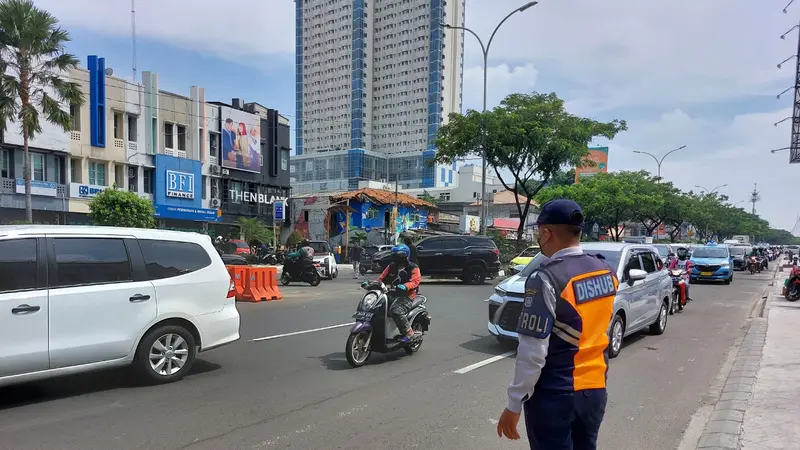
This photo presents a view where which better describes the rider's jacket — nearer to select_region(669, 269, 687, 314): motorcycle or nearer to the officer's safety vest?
→ the officer's safety vest

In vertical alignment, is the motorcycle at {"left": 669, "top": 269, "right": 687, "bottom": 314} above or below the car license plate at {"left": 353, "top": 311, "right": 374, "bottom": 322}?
below

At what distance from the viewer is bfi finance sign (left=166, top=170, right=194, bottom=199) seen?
36719 mm

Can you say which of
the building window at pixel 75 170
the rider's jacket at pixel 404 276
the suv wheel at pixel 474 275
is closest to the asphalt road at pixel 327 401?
the rider's jacket at pixel 404 276

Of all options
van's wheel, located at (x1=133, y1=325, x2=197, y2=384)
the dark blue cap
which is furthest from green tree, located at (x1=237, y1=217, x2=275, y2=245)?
the dark blue cap

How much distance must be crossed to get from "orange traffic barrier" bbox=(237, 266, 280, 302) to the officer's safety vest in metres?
13.1

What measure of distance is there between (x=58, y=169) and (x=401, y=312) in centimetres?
3084

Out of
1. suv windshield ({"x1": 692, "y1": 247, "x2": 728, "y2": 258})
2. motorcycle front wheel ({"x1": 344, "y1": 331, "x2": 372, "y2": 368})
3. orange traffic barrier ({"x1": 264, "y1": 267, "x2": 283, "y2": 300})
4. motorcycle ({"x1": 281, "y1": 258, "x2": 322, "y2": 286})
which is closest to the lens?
motorcycle front wheel ({"x1": 344, "y1": 331, "x2": 372, "y2": 368})

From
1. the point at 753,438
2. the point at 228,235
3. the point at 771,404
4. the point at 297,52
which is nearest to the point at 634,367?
the point at 771,404

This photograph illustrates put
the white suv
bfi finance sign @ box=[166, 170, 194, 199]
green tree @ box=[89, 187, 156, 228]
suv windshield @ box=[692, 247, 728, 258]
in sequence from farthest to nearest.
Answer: bfi finance sign @ box=[166, 170, 194, 199], green tree @ box=[89, 187, 156, 228], suv windshield @ box=[692, 247, 728, 258], the white suv

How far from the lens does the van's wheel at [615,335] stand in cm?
776

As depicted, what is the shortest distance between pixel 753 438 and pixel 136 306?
Result: 20.4 ft

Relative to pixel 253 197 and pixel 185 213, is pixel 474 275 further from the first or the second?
pixel 253 197

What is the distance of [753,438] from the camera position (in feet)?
15.4

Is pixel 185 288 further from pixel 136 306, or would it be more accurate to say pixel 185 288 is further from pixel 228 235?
pixel 228 235
